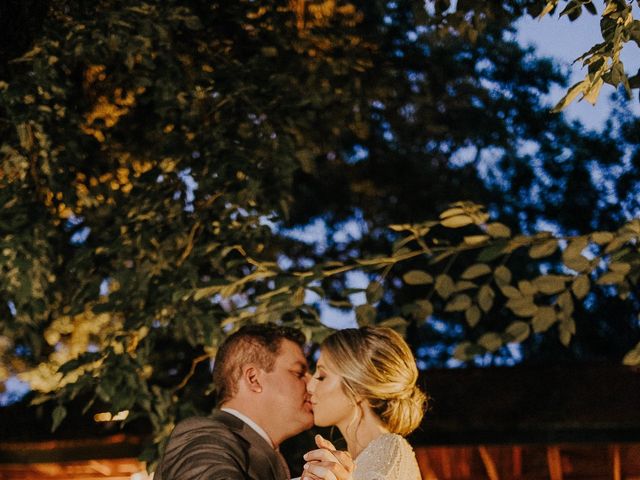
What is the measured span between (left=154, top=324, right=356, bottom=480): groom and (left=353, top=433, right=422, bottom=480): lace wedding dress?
354 millimetres

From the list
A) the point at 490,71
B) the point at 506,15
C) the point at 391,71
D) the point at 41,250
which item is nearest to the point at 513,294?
the point at 506,15

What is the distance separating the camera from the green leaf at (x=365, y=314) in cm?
358

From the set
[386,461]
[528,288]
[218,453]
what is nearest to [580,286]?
[528,288]

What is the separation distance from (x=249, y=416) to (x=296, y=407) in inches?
6.5

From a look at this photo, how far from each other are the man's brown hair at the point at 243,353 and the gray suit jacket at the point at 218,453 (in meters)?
0.14

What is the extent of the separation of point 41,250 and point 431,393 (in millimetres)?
2678

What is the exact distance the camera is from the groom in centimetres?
274

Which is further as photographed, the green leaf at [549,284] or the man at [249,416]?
the green leaf at [549,284]

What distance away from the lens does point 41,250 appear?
175 inches

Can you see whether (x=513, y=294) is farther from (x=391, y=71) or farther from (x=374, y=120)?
(x=374, y=120)

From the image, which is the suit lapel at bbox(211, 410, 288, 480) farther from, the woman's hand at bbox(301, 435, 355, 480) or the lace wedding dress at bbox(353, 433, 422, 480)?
the woman's hand at bbox(301, 435, 355, 480)

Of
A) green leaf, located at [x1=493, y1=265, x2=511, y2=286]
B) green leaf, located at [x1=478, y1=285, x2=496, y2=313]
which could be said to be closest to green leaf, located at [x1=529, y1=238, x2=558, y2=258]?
green leaf, located at [x1=493, y1=265, x2=511, y2=286]

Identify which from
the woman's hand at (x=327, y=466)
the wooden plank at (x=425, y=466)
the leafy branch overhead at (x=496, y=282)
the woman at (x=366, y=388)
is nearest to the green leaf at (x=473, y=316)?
the leafy branch overhead at (x=496, y=282)

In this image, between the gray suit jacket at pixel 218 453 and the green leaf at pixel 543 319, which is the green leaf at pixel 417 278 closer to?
the green leaf at pixel 543 319
